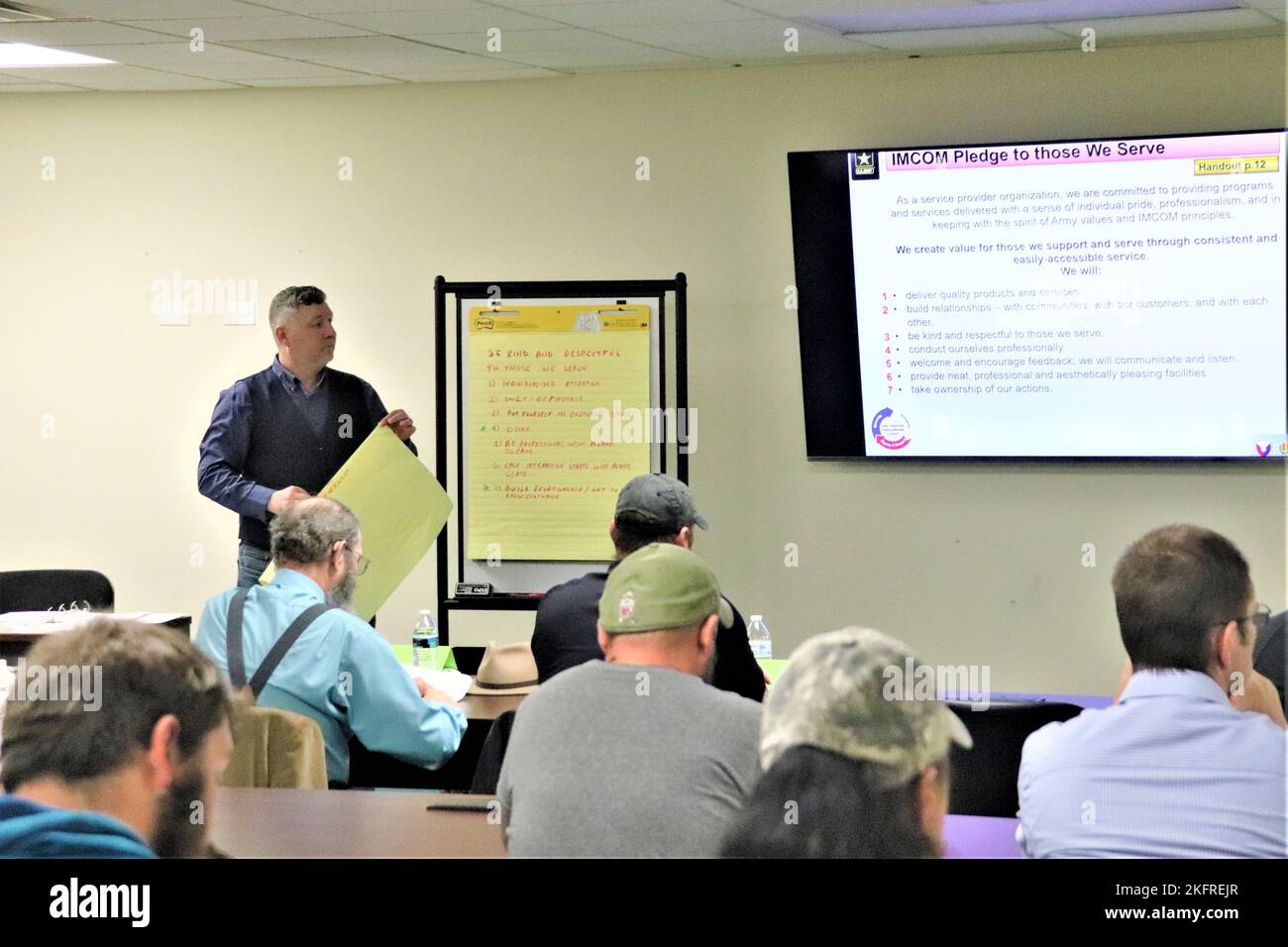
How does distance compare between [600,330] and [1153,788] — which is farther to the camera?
[600,330]

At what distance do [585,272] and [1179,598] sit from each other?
3920 mm

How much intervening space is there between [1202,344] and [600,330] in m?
2.22

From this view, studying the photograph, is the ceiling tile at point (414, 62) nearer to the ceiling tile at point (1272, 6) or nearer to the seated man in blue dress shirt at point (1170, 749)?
the ceiling tile at point (1272, 6)

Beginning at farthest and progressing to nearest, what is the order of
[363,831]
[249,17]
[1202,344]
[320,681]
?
[1202,344] → [249,17] → [320,681] → [363,831]

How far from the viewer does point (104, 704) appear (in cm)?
158

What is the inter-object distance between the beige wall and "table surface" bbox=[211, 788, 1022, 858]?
3066 millimetres

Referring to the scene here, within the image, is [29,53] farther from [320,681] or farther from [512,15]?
[320,681]

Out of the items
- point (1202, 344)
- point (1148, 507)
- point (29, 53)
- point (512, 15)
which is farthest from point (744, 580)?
point (29, 53)

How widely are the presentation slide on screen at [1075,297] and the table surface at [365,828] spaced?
10.0ft

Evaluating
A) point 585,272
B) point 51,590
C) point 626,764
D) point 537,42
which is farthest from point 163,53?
point 626,764

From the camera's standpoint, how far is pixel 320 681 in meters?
2.95

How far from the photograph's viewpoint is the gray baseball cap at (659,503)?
11.2ft

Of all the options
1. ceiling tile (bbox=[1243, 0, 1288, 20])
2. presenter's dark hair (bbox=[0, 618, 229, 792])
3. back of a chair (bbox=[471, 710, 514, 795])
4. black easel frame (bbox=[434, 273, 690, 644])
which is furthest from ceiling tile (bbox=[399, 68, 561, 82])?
presenter's dark hair (bbox=[0, 618, 229, 792])

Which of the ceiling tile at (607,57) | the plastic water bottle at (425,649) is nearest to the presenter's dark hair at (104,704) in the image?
the plastic water bottle at (425,649)
